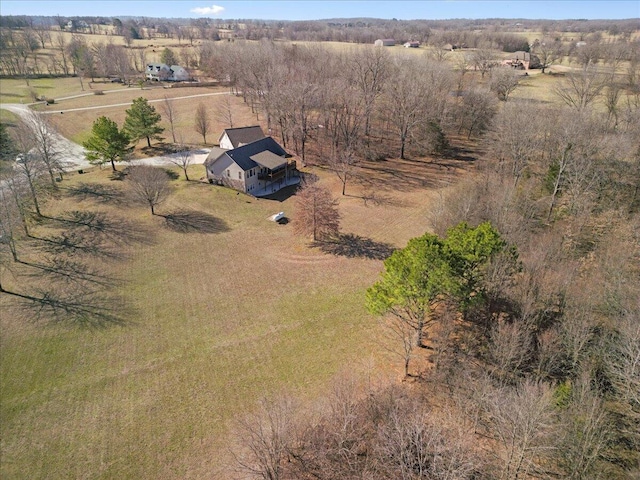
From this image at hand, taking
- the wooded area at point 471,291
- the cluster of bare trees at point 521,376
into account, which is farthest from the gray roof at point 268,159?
the cluster of bare trees at point 521,376

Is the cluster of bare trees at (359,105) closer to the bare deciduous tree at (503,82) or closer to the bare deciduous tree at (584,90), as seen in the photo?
the bare deciduous tree at (503,82)

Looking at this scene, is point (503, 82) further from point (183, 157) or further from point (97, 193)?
point (97, 193)

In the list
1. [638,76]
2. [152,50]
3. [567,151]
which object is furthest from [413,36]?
[567,151]

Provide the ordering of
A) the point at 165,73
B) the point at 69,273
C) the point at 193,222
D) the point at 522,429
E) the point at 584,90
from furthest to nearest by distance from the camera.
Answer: the point at 165,73 < the point at 584,90 < the point at 193,222 < the point at 69,273 < the point at 522,429

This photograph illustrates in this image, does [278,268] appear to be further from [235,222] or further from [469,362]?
[469,362]

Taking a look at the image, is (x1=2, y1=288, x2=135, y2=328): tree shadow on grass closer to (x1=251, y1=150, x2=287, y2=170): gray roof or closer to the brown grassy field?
(x1=251, y1=150, x2=287, y2=170): gray roof

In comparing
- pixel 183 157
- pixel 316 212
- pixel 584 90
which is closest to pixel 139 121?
pixel 183 157

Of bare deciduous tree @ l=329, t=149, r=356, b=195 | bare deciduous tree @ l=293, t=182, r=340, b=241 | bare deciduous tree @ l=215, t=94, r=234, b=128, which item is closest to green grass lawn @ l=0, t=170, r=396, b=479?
bare deciduous tree @ l=293, t=182, r=340, b=241
